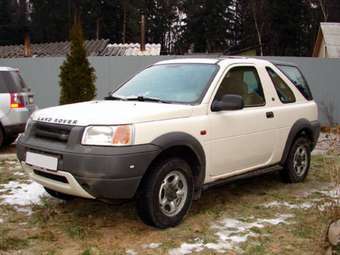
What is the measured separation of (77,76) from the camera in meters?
12.9

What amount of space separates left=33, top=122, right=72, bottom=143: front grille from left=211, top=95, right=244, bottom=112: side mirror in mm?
1606

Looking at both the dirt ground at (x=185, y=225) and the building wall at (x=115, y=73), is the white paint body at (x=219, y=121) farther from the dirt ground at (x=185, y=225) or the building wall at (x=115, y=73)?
the building wall at (x=115, y=73)

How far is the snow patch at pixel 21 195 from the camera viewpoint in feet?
18.9

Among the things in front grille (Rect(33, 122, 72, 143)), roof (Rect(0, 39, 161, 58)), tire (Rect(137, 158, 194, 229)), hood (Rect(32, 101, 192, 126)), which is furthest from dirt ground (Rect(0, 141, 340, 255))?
roof (Rect(0, 39, 161, 58))

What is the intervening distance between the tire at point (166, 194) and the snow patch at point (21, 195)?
156 centimetres

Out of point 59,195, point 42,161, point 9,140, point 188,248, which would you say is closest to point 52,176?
point 42,161

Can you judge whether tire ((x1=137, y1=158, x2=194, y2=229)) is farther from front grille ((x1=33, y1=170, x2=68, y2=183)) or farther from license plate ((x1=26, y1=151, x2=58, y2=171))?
license plate ((x1=26, y1=151, x2=58, y2=171))

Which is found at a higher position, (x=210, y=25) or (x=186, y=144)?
(x=210, y=25)

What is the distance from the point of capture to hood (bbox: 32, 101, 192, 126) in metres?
4.52

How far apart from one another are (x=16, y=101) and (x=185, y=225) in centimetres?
552

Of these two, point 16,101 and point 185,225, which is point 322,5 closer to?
point 16,101

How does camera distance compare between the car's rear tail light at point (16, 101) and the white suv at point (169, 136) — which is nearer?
the white suv at point (169, 136)

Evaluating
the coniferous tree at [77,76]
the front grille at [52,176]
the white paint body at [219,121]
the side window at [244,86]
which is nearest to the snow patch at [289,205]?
the white paint body at [219,121]

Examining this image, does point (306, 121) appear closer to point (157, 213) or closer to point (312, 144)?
point (312, 144)
